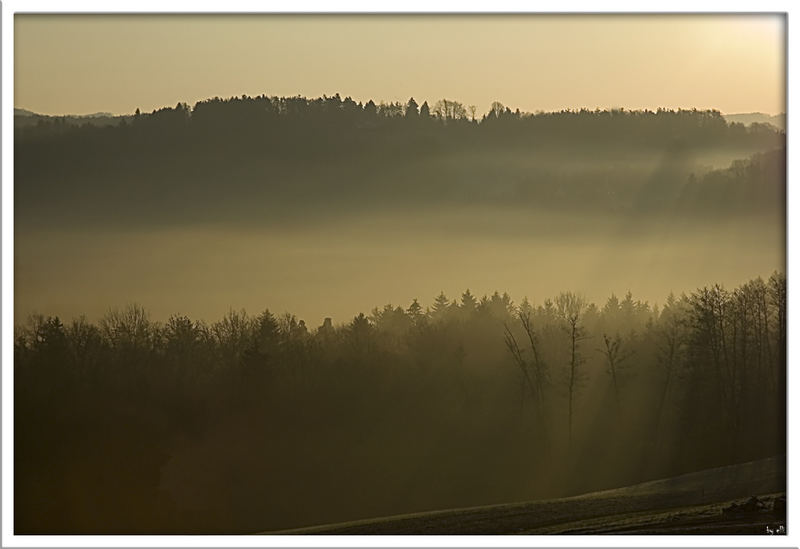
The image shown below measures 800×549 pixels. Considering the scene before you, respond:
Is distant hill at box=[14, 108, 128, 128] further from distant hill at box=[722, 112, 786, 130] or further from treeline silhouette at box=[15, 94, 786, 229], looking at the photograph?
distant hill at box=[722, 112, 786, 130]

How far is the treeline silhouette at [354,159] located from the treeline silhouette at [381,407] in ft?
1.15

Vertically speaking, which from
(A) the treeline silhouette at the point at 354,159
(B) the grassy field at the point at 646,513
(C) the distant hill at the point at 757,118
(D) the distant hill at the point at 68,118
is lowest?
(B) the grassy field at the point at 646,513

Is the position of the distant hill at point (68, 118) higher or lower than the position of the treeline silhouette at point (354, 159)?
higher

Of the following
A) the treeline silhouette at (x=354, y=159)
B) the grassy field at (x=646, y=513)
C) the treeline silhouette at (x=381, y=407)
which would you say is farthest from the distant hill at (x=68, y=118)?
the grassy field at (x=646, y=513)

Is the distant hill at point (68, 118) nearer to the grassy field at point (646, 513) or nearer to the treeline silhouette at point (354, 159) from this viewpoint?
the treeline silhouette at point (354, 159)

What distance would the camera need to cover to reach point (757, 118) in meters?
2.91

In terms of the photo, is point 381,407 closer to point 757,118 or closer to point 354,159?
point 354,159

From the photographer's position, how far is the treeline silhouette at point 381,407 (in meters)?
2.84

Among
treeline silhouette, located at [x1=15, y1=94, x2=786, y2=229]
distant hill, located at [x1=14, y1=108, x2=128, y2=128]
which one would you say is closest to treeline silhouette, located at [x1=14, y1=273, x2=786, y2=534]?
treeline silhouette, located at [x1=15, y1=94, x2=786, y2=229]

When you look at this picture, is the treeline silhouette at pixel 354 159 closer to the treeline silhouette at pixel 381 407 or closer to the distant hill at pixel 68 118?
the distant hill at pixel 68 118

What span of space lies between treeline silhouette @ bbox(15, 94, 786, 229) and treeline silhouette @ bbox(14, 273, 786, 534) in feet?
1.15

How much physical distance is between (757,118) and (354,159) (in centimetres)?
131

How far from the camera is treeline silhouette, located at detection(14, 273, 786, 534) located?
284 centimetres

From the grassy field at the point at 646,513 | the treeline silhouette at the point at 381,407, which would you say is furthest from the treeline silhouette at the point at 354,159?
the grassy field at the point at 646,513
